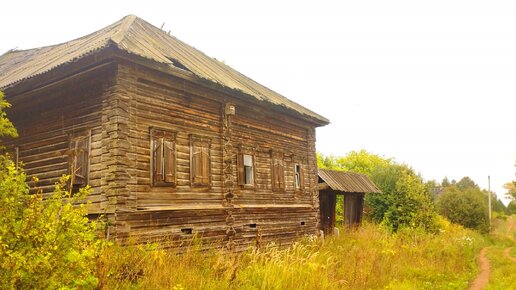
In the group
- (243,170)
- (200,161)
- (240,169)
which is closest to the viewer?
(200,161)

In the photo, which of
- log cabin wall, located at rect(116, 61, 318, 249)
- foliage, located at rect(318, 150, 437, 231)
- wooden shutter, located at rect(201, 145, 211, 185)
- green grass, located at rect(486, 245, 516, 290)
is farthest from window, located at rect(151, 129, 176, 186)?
foliage, located at rect(318, 150, 437, 231)

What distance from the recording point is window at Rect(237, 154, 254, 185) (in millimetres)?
12516

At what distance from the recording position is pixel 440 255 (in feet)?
47.5

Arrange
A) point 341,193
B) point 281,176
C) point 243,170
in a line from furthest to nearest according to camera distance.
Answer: point 341,193 → point 281,176 → point 243,170

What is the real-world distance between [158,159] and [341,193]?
10935mm

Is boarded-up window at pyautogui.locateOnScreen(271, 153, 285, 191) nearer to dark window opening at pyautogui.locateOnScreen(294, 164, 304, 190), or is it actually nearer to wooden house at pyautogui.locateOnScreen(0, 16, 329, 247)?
wooden house at pyautogui.locateOnScreen(0, 16, 329, 247)

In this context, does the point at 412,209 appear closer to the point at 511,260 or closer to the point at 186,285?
the point at 511,260

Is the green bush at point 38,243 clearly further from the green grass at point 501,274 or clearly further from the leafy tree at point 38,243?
the green grass at point 501,274

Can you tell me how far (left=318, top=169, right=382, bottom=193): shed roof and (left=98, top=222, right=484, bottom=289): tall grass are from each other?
2570 millimetres

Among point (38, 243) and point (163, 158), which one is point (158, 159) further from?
point (38, 243)

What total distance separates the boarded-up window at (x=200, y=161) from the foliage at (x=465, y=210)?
23.7 meters

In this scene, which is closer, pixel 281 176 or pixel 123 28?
pixel 123 28

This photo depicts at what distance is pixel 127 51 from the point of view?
8750 mm

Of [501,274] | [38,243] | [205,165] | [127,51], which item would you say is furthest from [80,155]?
[501,274]
